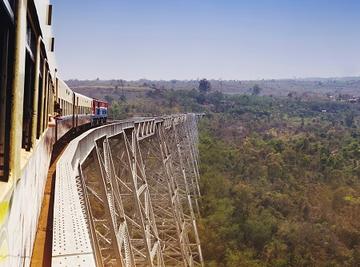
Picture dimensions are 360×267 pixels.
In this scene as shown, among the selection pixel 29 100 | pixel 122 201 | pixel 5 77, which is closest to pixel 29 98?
pixel 29 100

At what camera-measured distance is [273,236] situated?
36.7 meters

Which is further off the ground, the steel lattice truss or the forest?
the steel lattice truss

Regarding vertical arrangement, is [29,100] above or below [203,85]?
below

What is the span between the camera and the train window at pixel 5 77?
223cm

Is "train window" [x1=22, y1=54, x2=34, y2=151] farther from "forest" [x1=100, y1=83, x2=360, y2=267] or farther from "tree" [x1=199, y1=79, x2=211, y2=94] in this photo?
"tree" [x1=199, y1=79, x2=211, y2=94]

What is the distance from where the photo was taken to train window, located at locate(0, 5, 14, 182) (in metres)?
2.23

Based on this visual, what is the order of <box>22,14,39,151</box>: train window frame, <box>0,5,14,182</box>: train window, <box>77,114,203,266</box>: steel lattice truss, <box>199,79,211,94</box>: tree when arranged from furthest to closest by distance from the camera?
<box>199,79,211,94</box>: tree < <box>77,114,203,266</box>: steel lattice truss < <box>22,14,39,151</box>: train window frame < <box>0,5,14,182</box>: train window

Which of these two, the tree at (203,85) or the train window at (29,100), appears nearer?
the train window at (29,100)

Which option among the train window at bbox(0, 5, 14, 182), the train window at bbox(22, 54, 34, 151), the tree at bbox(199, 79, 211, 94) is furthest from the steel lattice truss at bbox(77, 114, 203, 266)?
the tree at bbox(199, 79, 211, 94)

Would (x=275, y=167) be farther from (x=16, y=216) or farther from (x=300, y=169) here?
(x=16, y=216)

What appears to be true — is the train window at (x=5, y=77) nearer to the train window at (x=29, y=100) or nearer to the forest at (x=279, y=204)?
the train window at (x=29, y=100)

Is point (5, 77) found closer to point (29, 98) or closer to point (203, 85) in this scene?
point (29, 98)

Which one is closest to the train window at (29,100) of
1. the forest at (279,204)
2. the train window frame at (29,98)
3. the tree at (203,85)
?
the train window frame at (29,98)

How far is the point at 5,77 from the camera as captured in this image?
2264mm
